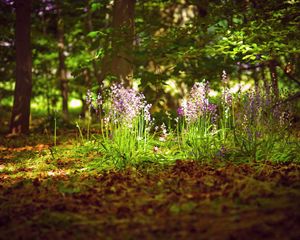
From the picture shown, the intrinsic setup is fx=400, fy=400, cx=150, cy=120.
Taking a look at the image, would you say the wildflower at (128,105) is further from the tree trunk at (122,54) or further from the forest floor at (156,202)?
the tree trunk at (122,54)

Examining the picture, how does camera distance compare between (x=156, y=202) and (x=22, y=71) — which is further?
(x=22, y=71)

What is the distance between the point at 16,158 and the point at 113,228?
4440 millimetres

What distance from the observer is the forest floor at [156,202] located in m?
3.24

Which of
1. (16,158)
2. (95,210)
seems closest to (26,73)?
(16,158)

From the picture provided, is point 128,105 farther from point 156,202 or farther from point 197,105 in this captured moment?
point 156,202

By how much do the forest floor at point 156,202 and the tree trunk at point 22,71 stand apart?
4.77 meters

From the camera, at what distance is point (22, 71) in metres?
10.6

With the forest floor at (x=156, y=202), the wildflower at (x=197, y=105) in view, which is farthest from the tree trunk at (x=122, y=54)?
the forest floor at (x=156, y=202)

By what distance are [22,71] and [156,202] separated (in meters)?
7.66

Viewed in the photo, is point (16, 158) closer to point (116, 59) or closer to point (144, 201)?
point (116, 59)

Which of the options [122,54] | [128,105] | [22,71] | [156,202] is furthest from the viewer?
[22,71]

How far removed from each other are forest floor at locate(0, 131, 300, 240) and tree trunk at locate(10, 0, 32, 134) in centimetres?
477

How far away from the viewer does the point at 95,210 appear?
4004mm

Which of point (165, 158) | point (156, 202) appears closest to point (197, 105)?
point (165, 158)
